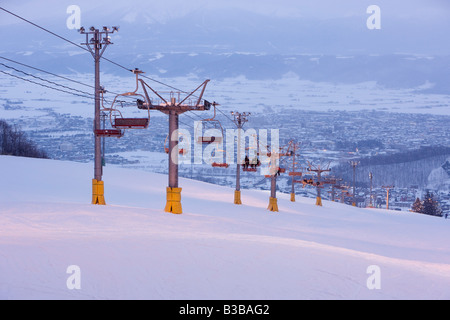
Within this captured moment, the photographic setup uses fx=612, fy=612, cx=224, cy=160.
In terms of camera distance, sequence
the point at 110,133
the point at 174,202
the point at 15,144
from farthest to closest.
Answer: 1. the point at 15,144
2. the point at 174,202
3. the point at 110,133

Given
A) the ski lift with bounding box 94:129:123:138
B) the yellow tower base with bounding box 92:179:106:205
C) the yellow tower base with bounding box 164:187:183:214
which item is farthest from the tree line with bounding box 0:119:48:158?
the ski lift with bounding box 94:129:123:138

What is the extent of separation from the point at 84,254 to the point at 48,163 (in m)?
49.7

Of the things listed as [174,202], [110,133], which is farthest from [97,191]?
[110,133]

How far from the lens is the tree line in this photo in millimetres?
98019

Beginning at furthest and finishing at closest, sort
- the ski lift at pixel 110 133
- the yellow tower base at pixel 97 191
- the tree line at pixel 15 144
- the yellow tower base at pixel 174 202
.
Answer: the tree line at pixel 15 144, the yellow tower base at pixel 174 202, the yellow tower base at pixel 97 191, the ski lift at pixel 110 133

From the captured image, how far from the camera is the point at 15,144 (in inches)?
3986

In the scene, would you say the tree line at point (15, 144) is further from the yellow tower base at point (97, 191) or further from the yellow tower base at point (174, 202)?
the yellow tower base at point (174, 202)

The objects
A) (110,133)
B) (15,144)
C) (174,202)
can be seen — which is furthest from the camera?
(15,144)

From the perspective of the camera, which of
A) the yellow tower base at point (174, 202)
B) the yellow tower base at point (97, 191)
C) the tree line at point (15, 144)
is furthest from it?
the tree line at point (15, 144)

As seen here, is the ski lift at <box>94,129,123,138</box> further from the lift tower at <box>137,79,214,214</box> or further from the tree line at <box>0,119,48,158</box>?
the tree line at <box>0,119,48,158</box>

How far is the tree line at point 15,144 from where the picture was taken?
98.0 m

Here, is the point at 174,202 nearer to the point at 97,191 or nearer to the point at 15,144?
the point at 97,191

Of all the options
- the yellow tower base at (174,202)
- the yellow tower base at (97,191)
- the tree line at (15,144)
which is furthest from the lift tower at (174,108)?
the tree line at (15,144)
